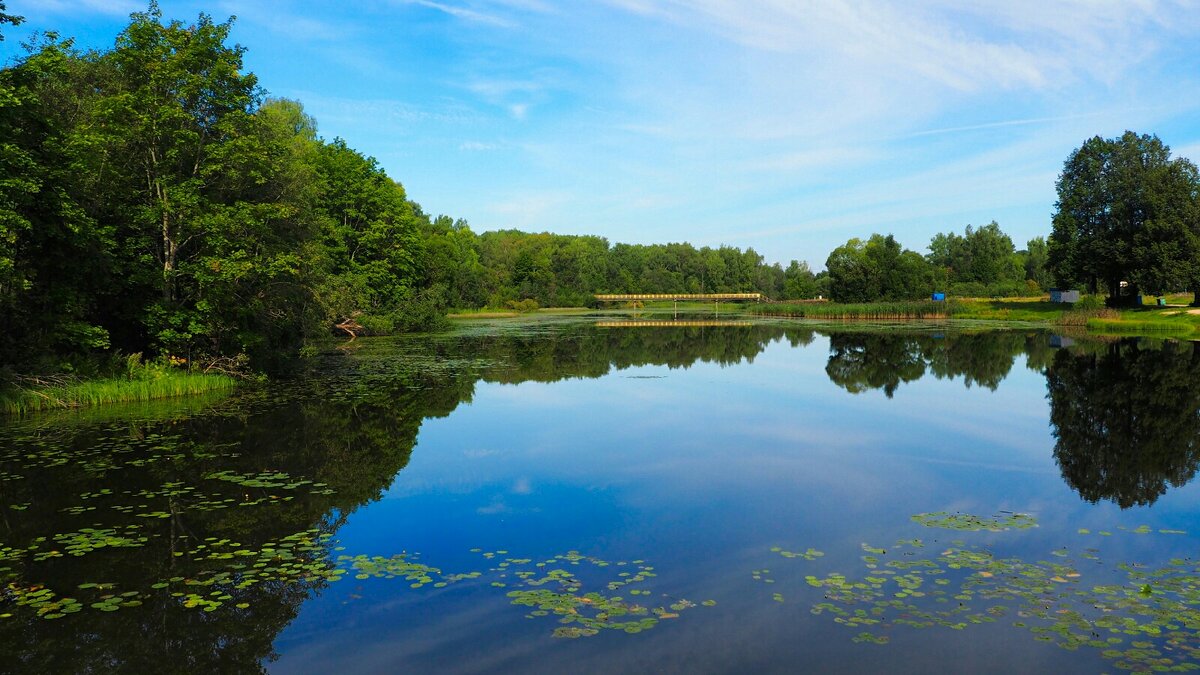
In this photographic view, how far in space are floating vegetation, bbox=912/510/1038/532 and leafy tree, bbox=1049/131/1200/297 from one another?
54471 mm

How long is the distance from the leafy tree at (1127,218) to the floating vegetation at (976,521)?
179 ft

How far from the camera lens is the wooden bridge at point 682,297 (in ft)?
433

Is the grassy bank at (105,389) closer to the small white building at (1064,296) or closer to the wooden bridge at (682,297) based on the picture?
the small white building at (1064,296)

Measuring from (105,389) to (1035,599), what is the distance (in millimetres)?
21367

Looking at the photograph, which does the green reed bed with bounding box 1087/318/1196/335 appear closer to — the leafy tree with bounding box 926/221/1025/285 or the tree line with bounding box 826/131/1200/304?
the tree line with bounding box 826/131/1200/304

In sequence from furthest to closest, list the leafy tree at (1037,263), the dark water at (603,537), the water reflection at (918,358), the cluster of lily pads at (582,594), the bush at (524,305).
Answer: the leafy tree at (1037,263), the bush at (524,305), the water reflection at (918,358), the cluster of lily pads at (582,594), the dark water at (603,537)

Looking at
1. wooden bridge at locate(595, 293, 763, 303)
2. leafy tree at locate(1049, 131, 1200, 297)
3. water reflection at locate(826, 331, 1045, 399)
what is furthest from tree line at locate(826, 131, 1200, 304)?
wooden bridge at locate(595, 293, 763, 303)

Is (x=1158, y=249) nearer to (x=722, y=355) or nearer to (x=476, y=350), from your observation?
(x=722, y=355)

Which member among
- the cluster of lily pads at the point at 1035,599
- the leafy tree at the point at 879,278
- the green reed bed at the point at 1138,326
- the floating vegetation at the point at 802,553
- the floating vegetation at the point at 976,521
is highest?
the leafy tree at the point at 879,278

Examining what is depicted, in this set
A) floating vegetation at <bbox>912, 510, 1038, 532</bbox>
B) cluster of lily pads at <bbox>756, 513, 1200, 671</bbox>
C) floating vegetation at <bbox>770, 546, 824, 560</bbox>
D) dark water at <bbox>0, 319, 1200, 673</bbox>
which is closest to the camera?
cluster of lily pads at <bbox>756, 513, 1200, 671</bbox>

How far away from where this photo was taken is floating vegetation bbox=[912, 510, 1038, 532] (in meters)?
→ 9.38

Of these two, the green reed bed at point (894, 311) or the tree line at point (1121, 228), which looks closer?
the tree line at point (1121, 228)

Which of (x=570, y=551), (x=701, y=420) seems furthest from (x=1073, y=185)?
(x=570, y=551)

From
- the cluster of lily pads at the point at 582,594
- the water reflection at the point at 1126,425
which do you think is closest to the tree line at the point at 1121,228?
the water reflection at the point at 1126,425
